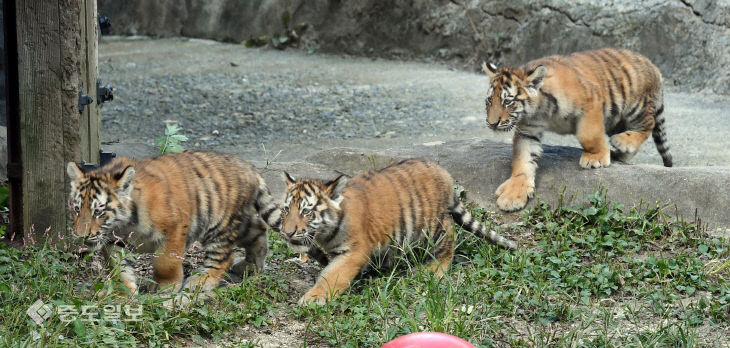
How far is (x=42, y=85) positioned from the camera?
479 cm

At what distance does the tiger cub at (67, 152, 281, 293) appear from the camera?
4.12m

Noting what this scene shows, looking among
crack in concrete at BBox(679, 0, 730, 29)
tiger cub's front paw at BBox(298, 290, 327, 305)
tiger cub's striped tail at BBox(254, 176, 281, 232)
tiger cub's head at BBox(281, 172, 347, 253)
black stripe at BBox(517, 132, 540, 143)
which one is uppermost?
crack in concrete at BBox(679, 0, 730, 29)

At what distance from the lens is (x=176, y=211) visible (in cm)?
436

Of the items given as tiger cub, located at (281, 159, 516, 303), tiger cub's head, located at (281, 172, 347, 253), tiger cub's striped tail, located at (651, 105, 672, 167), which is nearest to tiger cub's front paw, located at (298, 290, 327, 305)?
tiger cub, located at (281, 159, 516, 303)

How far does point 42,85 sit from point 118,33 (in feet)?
41.1

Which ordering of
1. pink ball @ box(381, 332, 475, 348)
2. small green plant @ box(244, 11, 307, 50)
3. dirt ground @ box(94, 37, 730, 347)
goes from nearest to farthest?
pink ball @ box(381, 332, 475, 348)
dirt ground @ box(94, 37, 730, 347)
small green plant @ box(244, 11, 307, 50)

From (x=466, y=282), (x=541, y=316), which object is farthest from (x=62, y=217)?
(x=541, y=316)

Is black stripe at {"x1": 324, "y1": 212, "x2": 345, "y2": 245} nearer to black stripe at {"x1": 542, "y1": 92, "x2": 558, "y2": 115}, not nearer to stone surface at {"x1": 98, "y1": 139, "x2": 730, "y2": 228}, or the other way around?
stone surface at {"x1": 98, "y1": 139, "x2": 730, "y2": 228}

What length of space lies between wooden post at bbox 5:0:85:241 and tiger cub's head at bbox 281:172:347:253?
1.41 metres

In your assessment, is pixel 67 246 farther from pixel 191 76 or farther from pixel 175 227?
pixel 191 76

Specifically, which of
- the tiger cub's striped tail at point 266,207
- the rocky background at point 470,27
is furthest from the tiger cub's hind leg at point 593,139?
the rocky background at point 470,27

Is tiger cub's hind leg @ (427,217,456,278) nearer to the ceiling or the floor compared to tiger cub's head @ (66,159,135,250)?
nearer to the floor

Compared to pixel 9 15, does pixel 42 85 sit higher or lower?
lower

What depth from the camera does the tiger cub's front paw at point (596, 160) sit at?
596 centimetres
